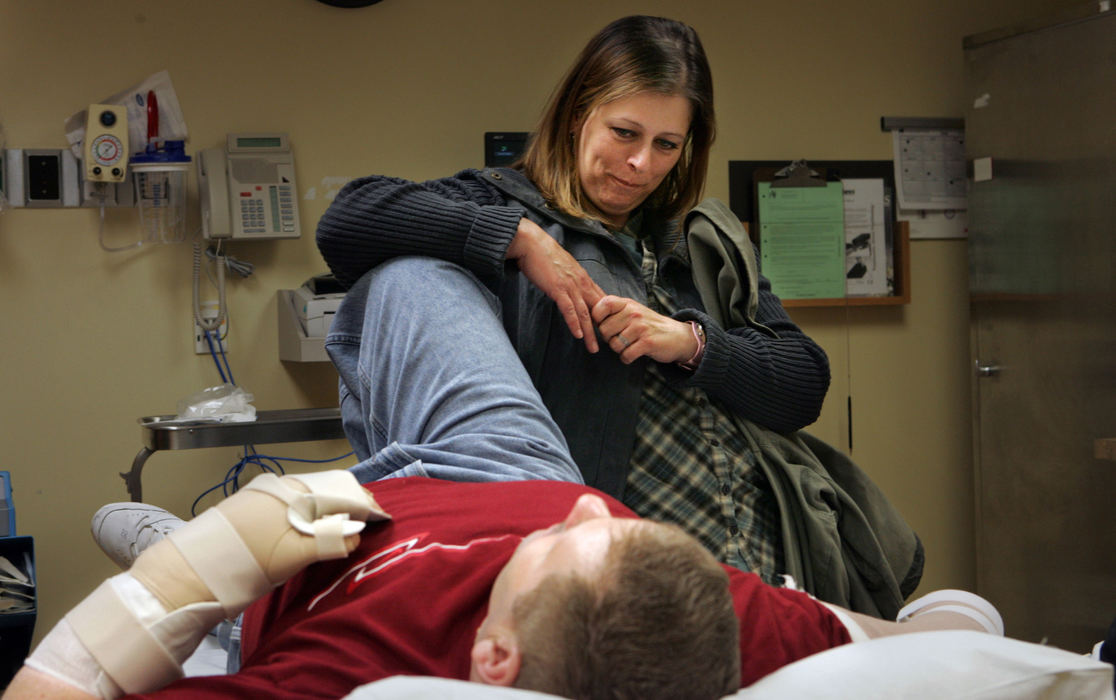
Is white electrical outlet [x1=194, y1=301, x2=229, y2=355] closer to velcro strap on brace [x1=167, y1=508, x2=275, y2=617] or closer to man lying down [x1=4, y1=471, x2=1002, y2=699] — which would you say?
man lying down [x1=4, y1=471, x2=1002, y2=699]

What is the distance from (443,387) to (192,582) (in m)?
0.45

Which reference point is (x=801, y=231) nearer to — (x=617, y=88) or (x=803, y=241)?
(x=803, y=241)

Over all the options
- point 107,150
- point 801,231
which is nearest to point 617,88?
point 107,150

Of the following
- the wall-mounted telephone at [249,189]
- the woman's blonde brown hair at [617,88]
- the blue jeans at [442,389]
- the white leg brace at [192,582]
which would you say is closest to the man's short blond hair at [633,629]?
the white leg brace at [192,582]

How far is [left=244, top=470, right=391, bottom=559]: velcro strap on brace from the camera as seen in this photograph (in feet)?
2.78

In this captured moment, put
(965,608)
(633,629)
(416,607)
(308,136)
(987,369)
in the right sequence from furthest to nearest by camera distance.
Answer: (987,369), (308,136), (965,608), (416,607), (633,629)

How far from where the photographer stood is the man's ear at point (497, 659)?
0.73m

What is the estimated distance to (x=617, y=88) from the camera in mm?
1417

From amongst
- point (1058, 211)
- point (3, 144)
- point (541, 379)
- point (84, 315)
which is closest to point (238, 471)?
point (84, 315)

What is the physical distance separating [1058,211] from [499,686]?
295cm

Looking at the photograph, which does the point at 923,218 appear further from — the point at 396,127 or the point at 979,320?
the point at 396,127

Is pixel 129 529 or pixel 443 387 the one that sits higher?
pixel 443 387

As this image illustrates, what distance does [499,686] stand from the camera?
722 mm

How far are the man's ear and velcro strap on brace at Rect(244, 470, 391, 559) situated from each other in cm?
18
